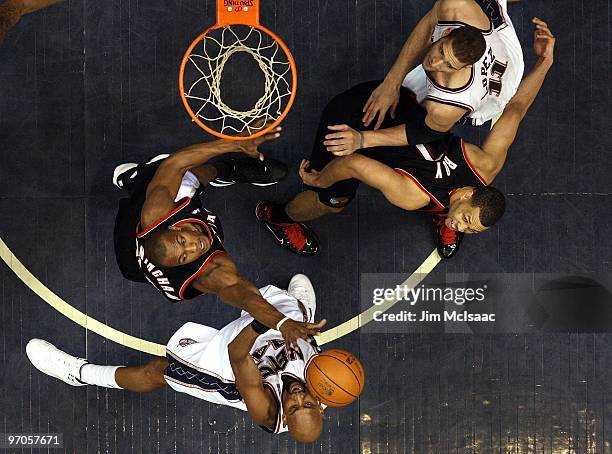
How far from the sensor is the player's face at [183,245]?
362cm

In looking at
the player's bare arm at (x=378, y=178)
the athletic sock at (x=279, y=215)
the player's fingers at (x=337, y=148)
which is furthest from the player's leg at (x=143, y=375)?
the player's fingers at (x=337, y=148)

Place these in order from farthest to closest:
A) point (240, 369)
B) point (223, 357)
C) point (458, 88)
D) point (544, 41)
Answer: point (223, 357) → point (544, 41) → point (240, 369) → point (458, 88)

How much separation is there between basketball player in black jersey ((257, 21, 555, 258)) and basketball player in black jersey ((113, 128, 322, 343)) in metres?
0.50

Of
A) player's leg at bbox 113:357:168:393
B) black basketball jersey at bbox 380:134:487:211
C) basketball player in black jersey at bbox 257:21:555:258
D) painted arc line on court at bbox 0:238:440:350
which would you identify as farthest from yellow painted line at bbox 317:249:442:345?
player's leg at bbox 113:357:168:393

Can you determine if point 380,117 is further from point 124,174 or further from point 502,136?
point 124,174

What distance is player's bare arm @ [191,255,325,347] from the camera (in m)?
3.53

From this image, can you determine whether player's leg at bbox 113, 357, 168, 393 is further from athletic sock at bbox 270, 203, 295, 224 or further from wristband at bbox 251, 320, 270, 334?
athletic sock at bbox 270, 203, 295, 224

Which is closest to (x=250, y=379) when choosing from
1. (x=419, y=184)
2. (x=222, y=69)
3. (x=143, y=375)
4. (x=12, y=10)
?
(x=143, y=375)

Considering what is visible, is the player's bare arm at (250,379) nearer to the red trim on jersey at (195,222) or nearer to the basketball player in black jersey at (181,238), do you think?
the basketball player in black jersey at (181,238)

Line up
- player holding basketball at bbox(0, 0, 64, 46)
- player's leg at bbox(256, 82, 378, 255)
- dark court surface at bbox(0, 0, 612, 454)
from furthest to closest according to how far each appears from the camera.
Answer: dark court surface at bbox(0, 0, 612, 454) → player's leg at bbox(256, 82, 378, 255) → player holding basketball at bbox(0, 0, 64, 46)

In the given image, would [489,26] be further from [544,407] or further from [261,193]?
[544,407]

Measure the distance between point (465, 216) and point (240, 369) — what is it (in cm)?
170

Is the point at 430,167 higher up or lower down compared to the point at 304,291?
higher up

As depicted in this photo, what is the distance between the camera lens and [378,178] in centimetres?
377
